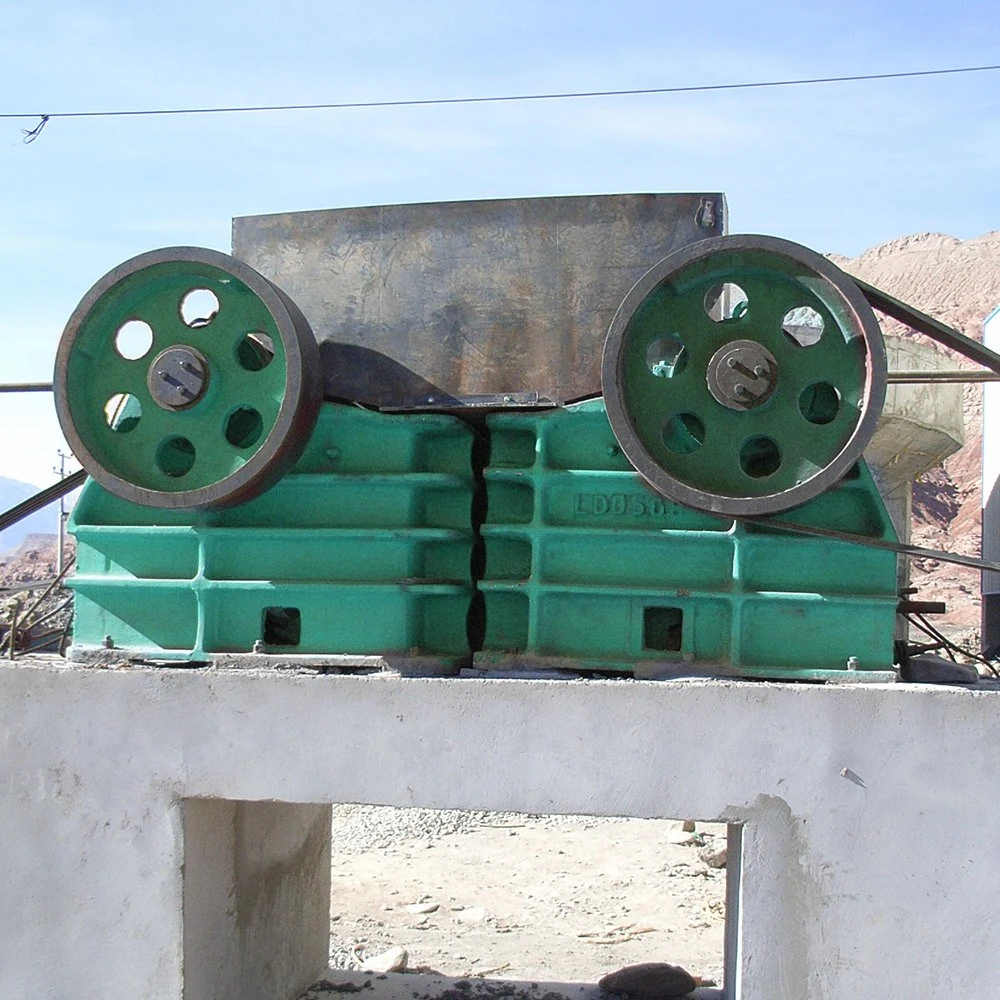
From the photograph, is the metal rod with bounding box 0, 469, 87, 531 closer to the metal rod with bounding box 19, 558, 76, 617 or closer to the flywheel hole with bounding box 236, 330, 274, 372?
the metal rod with bounding box 19, 558, 76, 617

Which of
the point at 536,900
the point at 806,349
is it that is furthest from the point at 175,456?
the point at 536,900

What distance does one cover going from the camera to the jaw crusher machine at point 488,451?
3.63m

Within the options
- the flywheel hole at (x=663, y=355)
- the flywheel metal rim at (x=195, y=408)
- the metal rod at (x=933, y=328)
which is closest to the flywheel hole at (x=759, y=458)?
the flywheel hole at (x=663, y=355)

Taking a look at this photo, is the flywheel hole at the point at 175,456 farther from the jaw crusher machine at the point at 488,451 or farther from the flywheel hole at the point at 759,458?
the flywheel hole at the point at 759,458

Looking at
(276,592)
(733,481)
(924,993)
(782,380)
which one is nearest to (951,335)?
(782,380)

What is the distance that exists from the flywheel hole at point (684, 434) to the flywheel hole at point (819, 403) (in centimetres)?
33

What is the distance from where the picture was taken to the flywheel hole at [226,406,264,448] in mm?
3977

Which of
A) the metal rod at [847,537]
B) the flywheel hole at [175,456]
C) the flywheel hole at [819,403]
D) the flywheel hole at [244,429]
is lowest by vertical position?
the metal rod at [847,537]

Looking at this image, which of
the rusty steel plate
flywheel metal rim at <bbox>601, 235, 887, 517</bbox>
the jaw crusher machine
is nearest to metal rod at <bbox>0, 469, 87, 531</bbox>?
the jaw crusher machine

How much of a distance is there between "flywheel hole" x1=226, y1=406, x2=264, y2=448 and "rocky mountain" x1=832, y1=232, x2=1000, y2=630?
2385cm

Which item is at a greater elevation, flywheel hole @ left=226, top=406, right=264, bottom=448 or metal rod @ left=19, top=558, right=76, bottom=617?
flywheel hole @ left=226, top=406, right=264, bottom=448

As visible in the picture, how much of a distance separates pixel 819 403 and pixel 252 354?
1853mm

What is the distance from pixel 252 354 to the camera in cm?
394

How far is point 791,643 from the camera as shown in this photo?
3.71 metres
